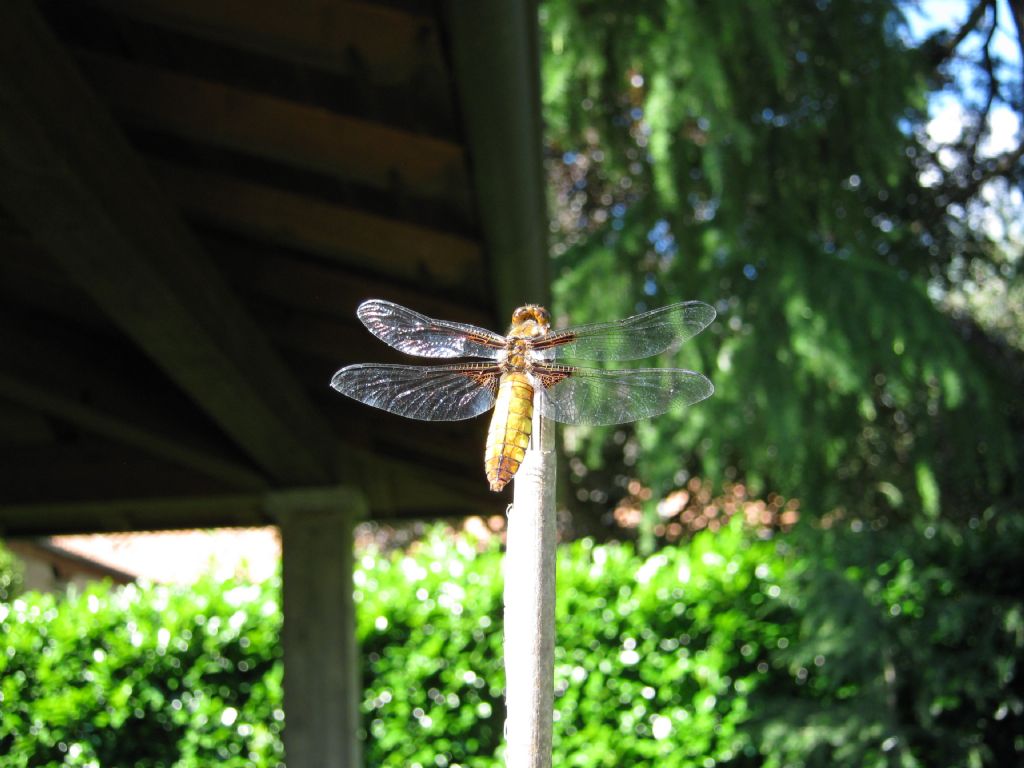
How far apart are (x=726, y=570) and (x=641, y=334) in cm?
414

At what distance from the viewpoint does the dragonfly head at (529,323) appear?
41.8 inches

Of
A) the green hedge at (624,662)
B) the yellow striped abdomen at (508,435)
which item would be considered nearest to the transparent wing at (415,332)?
the yellow striped abdomen at (508,435)

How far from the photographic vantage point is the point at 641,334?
127cm

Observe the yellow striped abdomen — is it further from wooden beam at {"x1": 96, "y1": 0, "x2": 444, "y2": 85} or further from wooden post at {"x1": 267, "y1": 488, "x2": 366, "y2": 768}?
wooden post at {"x1": 267, "y1": 488, "x2": 366, "y2": 768}

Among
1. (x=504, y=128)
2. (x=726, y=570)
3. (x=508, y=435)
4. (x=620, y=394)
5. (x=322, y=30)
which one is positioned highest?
(x=322, y=30)

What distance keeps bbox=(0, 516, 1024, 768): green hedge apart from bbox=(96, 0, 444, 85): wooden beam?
12.1ft

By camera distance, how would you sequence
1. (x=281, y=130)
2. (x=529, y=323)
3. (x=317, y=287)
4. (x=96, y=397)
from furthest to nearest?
(x=96, y=397) → (x=317, y=287) → (x=281, y=130) → (x=529, y=323)

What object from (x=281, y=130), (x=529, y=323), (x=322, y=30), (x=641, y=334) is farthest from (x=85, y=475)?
(x=529, y=323)

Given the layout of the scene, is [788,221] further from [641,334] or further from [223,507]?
[641,334]

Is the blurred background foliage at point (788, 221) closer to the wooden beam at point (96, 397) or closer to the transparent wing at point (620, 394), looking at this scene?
the wooden beam at point (96, 397)

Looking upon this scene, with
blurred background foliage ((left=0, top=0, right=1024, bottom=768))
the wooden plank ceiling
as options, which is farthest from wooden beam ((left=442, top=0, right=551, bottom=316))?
blurred background foliage ((left=0, top=0, right=1024, bottom=768))

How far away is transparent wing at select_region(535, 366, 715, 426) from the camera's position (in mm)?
1219

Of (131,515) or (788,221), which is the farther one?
(788,221)

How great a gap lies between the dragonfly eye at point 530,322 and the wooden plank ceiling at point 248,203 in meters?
0.59
